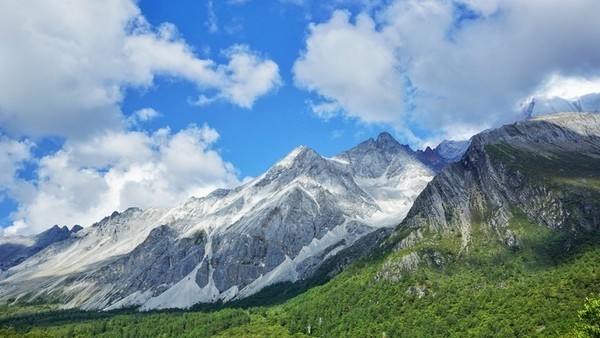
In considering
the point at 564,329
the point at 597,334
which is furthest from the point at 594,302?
the point at 564,329

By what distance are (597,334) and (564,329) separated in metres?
99.0

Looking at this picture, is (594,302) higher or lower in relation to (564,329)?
higher

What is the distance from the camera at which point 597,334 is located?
110 metres

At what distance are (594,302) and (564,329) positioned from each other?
95.6 meters

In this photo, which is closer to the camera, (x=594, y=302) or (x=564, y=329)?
(x=594, y=302)

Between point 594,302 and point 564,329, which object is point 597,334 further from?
point 564,329

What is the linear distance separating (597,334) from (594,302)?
23.8 feet

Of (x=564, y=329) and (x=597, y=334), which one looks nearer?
(x=597, y=334)

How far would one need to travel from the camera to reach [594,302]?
115188mm

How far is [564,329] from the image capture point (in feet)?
655
